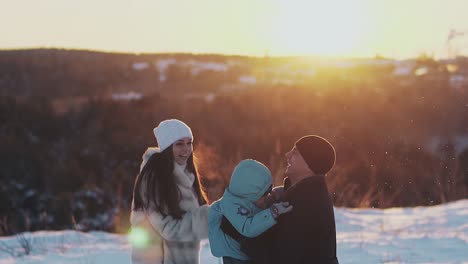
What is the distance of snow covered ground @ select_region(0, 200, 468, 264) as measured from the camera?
7305mm

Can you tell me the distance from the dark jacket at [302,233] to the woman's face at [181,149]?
0.80 metres

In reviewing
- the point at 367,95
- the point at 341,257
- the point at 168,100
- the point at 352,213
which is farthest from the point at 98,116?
the point at 341,257

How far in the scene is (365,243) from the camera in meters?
8.01

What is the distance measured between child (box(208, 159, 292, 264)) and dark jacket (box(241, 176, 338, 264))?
0.07 metres

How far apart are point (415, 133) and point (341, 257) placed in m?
19.2

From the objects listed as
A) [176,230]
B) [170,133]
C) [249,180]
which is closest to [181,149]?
[170,133]

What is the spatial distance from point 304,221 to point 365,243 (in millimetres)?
4553

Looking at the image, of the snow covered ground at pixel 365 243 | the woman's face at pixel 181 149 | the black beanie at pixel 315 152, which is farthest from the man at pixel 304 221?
the snow covered ground at pixel 365 243

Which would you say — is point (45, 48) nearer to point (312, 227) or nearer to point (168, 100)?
point (168, 100)

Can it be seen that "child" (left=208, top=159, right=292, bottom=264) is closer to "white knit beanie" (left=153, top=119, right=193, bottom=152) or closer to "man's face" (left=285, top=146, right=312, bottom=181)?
"man's face" (left=285, top=146, right=312, bottom=181)

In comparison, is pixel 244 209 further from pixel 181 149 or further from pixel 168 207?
pixel 181 149

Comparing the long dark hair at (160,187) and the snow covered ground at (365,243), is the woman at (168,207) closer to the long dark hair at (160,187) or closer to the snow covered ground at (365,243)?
the long dark hair at (160,187)

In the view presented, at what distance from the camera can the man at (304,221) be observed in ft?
12.0

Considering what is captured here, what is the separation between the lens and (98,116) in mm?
28516
